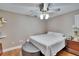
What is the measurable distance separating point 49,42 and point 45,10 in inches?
13.7

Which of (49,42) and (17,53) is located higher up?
(49,42)

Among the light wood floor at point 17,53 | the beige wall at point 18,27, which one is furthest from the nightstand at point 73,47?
the beige wall at point 18,27

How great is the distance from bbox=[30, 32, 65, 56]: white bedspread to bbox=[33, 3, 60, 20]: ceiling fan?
0.22 meters

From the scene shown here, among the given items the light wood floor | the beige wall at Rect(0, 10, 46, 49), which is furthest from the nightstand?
the beige wall at Rect(0, 10, 46, 49)

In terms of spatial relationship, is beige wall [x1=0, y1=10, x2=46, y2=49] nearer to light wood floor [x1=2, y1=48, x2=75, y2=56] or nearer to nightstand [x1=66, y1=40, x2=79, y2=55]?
light wood floor [x1=2, y1=48, x2=75, y2=56]

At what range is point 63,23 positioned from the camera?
3.59ft

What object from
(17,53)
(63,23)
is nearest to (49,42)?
(63,23)

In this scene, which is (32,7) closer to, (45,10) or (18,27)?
(45,10)

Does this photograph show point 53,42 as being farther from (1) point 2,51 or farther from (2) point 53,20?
(1) point 2,51

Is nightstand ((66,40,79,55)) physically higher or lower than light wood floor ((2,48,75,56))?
higher

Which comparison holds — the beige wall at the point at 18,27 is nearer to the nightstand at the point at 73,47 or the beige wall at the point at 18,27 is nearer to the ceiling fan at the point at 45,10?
the ceiling fan at the point at 45,10

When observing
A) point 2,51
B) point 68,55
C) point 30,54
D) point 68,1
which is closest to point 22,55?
point 30,54

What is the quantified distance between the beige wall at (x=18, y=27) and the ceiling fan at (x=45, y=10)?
0.06 m

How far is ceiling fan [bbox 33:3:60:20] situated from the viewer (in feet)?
3.42
